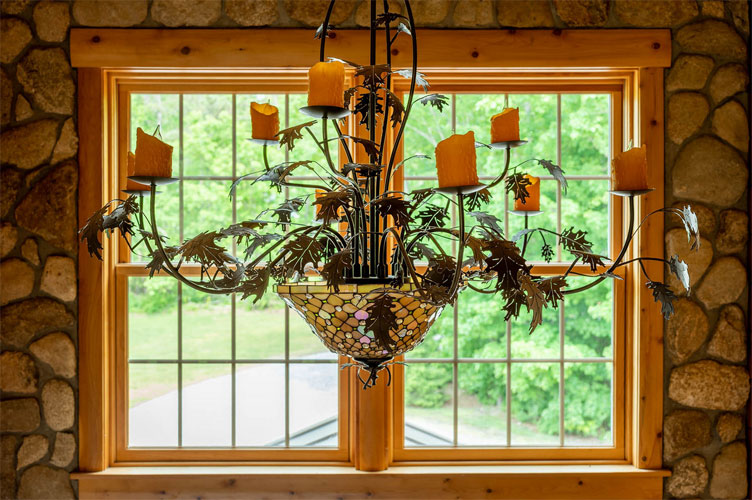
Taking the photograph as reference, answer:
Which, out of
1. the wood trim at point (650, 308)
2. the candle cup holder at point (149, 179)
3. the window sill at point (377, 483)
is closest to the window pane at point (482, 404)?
the window sill at point (377, 483)

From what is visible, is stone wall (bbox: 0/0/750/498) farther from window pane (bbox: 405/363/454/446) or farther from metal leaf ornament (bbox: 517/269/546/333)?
metal leaf ornament (bbox: 517/269/546/333)

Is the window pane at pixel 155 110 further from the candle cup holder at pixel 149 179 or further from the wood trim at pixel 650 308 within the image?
the wood trim at pixel 650 308

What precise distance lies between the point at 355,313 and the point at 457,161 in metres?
0.27

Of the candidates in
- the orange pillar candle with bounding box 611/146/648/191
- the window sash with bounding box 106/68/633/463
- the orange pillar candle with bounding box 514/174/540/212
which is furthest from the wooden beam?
the orange pillar candle with bounding box 611/146/648/191

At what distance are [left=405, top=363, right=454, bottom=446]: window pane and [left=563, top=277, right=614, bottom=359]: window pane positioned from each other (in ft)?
1.70

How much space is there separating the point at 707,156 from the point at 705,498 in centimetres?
131

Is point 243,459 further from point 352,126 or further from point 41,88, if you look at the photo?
point 41,88

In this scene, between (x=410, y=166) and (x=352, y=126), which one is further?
(x=410, y=166)

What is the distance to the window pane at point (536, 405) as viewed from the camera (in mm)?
2414

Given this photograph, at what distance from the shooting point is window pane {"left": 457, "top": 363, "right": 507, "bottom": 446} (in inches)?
94.7

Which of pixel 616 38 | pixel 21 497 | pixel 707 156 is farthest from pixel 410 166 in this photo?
pixel 21 497

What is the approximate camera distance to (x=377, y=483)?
2.24 m

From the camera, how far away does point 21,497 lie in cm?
225

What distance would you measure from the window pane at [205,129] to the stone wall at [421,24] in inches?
11.9
